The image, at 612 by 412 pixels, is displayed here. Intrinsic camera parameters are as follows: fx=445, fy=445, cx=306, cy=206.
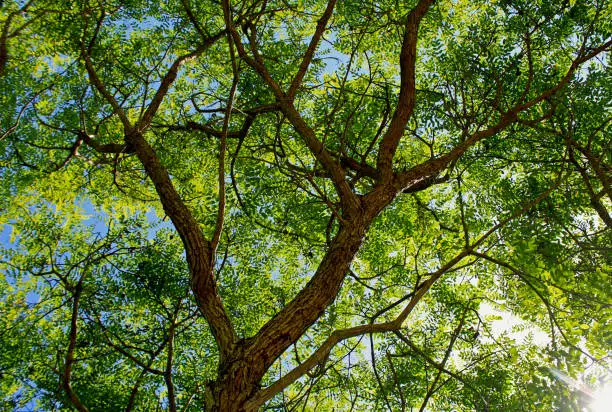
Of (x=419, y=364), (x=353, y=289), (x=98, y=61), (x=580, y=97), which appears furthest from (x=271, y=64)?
(x=419, y=364)

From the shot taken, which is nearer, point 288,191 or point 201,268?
point 201,268

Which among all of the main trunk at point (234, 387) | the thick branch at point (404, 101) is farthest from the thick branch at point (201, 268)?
the thick branch at point (404, 101)

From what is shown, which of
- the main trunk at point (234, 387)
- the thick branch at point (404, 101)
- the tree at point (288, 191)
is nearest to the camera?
the main trunk at point (234, 387)

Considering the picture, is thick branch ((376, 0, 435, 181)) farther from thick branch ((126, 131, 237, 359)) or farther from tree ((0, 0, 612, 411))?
thick branch ((126, 131, 237, 359))

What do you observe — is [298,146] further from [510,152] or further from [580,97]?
[580,97]

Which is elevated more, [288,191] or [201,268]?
[288,191]

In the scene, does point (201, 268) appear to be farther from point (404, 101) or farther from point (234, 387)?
point (404, 101)

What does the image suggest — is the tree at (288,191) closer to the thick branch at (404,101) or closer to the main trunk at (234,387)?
the thick branch at (404,101)

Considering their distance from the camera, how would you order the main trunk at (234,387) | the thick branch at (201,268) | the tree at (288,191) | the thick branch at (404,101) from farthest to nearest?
the tree at (288,191)
the thick branch at (404,101)
the thick branch at (201,268)
the main trunk at (234,387)

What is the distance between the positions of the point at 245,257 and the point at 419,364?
274 cm

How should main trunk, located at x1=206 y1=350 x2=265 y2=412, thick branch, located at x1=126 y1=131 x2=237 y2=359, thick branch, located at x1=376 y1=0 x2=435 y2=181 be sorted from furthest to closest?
thick branch, located at x1=376 y1=0 x2=435 y2=181, thick branch, located at x1=126 y1=131 x2=237 y2=359, main trunk, located at x1=206 y1=350 x2=265 y2=412

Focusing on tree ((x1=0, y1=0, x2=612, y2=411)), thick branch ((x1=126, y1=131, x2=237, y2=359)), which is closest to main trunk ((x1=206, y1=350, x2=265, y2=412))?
thick branch ((x1=126, y1=131, x2=237, y2=359))

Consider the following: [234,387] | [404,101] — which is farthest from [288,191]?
[234,387]

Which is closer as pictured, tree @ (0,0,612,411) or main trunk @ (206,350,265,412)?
main trunk @ (206,350,265,412)
